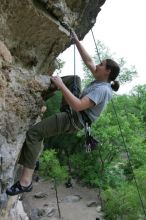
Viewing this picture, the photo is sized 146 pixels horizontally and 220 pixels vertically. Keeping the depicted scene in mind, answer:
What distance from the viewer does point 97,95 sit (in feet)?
19.7

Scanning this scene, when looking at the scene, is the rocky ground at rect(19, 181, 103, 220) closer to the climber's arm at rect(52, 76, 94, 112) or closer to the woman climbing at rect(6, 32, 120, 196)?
the woman climbing at rect(6, 32, 120, 196)

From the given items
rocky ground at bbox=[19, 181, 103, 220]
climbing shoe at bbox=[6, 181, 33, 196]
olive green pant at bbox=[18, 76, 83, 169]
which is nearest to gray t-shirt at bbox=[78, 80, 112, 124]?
olive green pant at bbox=[18, 76, 83, 169]

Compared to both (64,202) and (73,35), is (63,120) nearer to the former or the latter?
(73,35)

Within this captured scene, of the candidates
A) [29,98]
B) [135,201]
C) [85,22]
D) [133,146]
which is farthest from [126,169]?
[29,98]

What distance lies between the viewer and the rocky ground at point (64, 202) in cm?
2486

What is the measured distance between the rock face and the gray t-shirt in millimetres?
1210

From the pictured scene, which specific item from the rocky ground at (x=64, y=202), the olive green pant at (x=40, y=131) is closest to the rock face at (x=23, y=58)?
the olive green pant at (x=40, y=131)

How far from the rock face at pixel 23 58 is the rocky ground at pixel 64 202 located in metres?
16.0

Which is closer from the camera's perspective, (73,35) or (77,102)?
(77,102)

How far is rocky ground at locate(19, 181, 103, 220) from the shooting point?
81.6 feet

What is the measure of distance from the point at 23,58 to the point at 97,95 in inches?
88.5

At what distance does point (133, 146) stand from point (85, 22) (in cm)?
1770

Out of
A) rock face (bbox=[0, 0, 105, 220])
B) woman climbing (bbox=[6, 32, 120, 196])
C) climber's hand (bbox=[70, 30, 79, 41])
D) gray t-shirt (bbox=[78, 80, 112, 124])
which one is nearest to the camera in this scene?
gray t-shirt (bbox=[78, 80, 112, 124])

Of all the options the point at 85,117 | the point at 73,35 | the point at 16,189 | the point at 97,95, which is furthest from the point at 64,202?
the point at 97,95
